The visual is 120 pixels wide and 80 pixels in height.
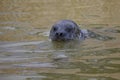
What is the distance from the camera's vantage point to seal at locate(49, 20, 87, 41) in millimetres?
7941

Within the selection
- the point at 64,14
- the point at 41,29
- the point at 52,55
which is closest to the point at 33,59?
the point at 52,55

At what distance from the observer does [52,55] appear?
6297 millimetres

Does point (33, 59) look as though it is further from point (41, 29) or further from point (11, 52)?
point (41, 29)

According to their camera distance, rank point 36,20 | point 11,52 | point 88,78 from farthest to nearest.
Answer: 1. point 36,20
2. point 11,52
3. point 88,78

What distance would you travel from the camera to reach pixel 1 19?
37.9 feet

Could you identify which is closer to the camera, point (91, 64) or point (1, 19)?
point (91, 64)

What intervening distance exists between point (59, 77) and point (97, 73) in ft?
1.54

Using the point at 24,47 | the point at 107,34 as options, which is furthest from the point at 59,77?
the point at 107,34

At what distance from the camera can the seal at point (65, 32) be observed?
26.1 ft

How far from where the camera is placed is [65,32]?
8.07 meters

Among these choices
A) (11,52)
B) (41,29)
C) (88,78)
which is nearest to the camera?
(88,78)

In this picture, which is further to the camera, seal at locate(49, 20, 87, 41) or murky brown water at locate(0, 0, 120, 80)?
seal at locate(49, 20, 87, 41)

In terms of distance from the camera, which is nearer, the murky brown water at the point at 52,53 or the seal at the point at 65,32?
the murky brown water at the point at 52,53

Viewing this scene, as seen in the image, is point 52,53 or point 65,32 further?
point 65,32
